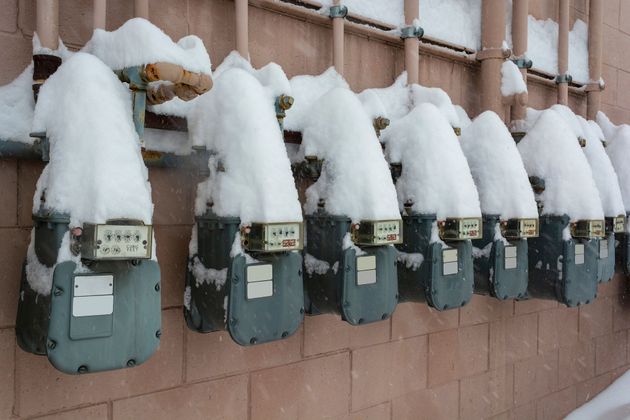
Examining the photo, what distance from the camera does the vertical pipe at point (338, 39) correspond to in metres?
1.69

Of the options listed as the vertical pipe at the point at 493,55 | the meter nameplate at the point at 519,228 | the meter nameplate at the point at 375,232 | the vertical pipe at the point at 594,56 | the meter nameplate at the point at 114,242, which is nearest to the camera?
the meter nameplate at the point at 114,242

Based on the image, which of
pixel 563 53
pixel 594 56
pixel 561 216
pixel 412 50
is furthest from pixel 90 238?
pixel 594 56

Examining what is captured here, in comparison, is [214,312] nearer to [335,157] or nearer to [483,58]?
[335,157]


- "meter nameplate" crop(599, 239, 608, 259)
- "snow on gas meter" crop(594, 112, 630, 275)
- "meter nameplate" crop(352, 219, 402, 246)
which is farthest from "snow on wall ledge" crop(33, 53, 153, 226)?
"snow on gas meter" crop(594, 112, 630, 275)

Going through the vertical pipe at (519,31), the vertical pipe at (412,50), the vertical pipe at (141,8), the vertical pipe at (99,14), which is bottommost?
the vertical pipe at (99,14)

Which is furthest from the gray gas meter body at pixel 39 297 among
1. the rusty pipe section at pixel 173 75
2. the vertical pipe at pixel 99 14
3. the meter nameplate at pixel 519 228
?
the meter nameplate at pixel 519 228

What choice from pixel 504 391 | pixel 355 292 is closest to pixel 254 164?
pixel 355 292

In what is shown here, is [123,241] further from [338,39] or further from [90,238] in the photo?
[338,39]

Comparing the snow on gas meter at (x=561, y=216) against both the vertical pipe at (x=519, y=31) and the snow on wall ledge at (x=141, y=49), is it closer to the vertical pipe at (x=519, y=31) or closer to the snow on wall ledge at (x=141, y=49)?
the vertical pipe at (x=519, y=31)

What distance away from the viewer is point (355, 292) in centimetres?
142

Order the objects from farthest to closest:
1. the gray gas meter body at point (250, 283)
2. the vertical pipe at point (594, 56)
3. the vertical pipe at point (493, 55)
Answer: the vertical pipe at point (594, 56) < the vertical pipe at point (493, 55) < the gray gas meter body at point (250, 283)

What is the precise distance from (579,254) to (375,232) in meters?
1.01

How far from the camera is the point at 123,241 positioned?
3.33 ft

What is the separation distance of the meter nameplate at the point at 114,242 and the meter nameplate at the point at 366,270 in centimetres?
56
